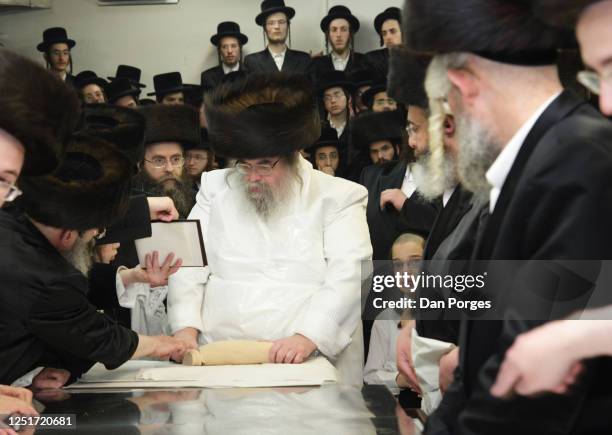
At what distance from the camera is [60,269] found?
2932mm

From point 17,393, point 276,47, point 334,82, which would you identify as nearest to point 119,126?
point 17,393

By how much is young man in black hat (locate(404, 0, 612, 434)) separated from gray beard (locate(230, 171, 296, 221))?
235cm

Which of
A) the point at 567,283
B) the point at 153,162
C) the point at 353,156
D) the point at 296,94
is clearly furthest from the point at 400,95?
the point at 353,156

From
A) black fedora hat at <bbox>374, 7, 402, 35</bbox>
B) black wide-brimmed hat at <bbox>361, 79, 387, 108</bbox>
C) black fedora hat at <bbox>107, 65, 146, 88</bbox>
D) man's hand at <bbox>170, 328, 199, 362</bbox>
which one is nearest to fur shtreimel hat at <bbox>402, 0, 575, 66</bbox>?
man's hand at <bbox>170, 328, 199, 362</bbox>

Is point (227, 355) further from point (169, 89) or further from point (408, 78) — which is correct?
point (169, 89)

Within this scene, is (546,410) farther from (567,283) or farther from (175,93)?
(175,93)

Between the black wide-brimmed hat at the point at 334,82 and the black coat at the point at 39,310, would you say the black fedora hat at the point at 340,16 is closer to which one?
the black wide-brimmed hat at the point at 334,82

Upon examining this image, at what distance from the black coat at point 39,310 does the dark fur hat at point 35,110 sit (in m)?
0.65

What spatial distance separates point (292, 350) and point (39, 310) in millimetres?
1171

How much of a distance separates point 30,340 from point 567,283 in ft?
6.43

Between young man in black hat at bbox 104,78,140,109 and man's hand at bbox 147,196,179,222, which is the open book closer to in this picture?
man's hand at bbox 147,196,179,222

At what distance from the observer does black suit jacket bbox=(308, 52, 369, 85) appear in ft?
33.3

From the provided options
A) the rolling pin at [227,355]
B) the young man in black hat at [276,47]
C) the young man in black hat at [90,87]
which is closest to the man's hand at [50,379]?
the rolling pin at [227,355]

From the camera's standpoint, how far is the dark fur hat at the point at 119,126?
4977 millimetres
